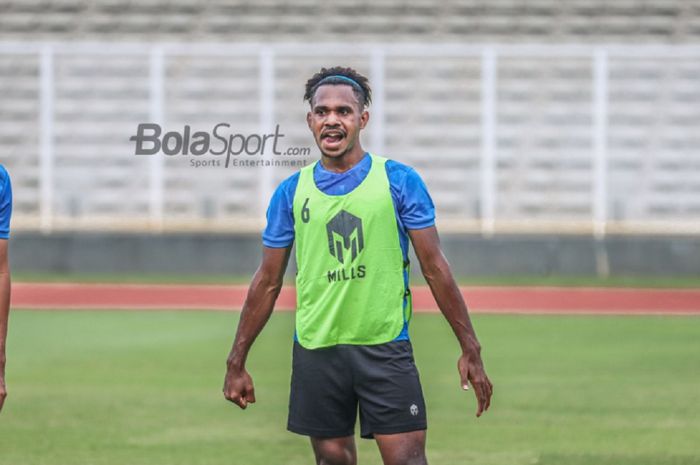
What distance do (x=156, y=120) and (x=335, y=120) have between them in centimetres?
1739

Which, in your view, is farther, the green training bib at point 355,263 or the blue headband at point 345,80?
the blue headband at point 345,80

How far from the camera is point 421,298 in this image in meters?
18.7

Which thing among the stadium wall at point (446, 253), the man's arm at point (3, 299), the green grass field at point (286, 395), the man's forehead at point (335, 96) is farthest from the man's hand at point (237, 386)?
the stadium wall at point (446, 253)

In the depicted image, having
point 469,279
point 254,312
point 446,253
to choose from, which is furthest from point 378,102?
point 254,312

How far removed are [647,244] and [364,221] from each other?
16.3 metres

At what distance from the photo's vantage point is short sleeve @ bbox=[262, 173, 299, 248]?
5723 millimetres

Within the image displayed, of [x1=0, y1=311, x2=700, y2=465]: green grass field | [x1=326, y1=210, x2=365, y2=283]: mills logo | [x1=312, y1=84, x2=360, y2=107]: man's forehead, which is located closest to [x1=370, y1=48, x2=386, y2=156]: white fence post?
[x1=0, y1=311, x2=700, y2=465]: green grass field

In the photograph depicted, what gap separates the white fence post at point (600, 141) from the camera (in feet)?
71.1

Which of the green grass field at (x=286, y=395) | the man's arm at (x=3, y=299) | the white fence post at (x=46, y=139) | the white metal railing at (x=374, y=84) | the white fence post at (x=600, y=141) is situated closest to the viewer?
the man's arm at (x=3, y=299)

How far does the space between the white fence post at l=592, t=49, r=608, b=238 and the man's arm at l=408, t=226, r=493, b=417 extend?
16.1 metres

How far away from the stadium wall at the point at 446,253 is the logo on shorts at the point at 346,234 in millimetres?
15563

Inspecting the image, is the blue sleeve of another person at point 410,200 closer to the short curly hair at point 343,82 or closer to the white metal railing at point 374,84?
the short curly hair at point 343,82

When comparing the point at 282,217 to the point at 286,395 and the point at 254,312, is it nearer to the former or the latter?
the point at 254,312

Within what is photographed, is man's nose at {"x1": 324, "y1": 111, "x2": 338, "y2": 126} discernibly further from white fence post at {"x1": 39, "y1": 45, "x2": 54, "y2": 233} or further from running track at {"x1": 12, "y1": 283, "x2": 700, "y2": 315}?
white fence post at {"x1": 39, "y1": 45, "x2": 54, "y2": 233}
